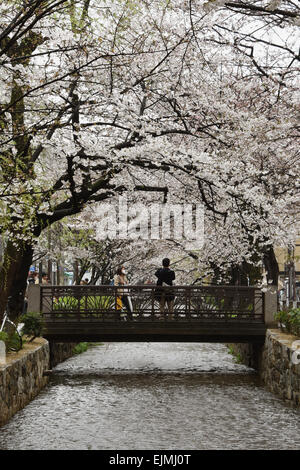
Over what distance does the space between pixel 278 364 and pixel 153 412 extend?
3.85 meters

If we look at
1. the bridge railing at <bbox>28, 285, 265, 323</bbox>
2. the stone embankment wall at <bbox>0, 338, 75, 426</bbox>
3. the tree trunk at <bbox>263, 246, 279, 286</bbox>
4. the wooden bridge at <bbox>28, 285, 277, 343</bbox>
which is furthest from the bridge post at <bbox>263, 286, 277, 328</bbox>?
the stone embankment wall at <bbox>0, 338, 75, 426</bbox>

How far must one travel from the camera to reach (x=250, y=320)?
21641mm

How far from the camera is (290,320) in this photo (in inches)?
711

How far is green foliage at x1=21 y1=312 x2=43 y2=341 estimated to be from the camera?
18312 mm

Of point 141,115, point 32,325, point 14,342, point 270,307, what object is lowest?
point 14,342

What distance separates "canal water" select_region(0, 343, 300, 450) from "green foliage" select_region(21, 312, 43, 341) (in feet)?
4.57

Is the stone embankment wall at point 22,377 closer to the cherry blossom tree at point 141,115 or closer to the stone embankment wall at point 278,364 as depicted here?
the cherry blossom tree at point 141,115

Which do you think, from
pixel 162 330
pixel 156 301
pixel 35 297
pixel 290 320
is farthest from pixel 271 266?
pixel 35 297

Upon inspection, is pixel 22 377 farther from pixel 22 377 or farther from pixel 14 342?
pixel 14 342

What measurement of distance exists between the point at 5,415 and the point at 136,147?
6.94 metres

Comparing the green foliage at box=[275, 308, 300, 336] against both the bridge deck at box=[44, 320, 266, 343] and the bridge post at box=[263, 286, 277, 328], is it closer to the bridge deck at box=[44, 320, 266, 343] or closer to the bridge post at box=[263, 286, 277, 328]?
the bridge post at box=[263, 286, 277, 328]

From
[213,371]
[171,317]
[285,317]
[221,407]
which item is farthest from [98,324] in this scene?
[221,407]

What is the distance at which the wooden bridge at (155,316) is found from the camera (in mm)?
21203

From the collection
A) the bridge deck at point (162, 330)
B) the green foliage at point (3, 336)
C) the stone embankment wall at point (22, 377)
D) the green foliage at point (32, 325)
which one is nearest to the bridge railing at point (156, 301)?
the bridge deck at point (162, 330)
